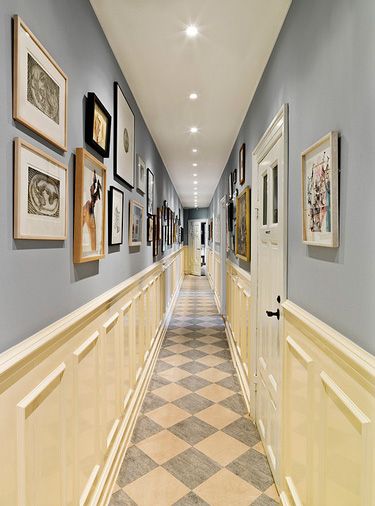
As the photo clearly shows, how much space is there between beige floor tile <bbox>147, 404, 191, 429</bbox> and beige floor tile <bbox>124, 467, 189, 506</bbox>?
20.9 inches

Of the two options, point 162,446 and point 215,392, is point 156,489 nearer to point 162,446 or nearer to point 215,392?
point 162,446

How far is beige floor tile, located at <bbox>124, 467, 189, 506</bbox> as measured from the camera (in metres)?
1.77

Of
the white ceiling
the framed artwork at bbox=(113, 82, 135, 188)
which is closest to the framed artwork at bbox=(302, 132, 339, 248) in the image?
the white ceiling

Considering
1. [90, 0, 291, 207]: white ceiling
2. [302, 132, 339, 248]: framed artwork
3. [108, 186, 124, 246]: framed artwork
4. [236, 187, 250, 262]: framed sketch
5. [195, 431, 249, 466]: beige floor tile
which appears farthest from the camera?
[236, 187, 250, 262]: framed sketch

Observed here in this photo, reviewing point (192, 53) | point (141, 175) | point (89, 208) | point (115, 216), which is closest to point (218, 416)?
point (115, 216)

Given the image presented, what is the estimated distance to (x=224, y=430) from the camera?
2449 millimetres

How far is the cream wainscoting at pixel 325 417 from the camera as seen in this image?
2.95ft

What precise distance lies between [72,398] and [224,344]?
331cm

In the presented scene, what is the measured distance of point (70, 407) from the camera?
4.38ft

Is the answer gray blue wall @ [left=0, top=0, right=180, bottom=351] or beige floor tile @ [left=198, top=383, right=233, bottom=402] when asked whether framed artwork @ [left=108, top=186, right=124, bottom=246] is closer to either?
gray blue wall @ [left=0, top=0, right=180, bottom=351]

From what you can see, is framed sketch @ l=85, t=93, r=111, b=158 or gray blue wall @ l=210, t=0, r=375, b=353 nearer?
gray blue wall @ l=210, t=0, r=375, b=353

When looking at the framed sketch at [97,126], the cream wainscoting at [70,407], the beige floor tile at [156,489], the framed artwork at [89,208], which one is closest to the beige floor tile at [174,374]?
the cream wainscoting at [70,407]

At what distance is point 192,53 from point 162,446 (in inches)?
103

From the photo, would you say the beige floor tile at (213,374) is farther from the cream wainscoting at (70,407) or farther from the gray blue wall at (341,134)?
the gray blue wall at (341,134)
